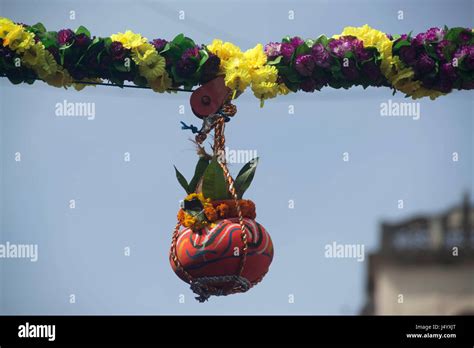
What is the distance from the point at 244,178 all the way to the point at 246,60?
905 mm

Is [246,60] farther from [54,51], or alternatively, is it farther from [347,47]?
[54,51]

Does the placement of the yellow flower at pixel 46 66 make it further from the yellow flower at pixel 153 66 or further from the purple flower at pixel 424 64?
the purple flower at pixel 424 64

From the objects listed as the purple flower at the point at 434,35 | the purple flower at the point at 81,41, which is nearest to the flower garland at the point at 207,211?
the purple flower at the point at 81,41

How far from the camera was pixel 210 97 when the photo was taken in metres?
6.20

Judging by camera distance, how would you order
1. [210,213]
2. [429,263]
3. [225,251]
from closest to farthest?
[429,263]
[225,251]
[210,213]

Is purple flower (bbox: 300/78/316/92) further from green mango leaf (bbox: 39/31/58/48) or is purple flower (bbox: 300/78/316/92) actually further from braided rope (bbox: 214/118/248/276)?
green mango leaf (bbox: 39/31/58/48)

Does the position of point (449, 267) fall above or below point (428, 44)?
below

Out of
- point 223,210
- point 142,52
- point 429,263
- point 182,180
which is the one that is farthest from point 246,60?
point 429,263

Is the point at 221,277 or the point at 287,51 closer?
the point at 221,277

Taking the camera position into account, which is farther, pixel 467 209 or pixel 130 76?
pixel 130 76
